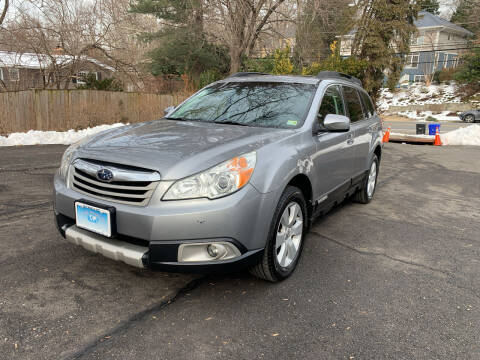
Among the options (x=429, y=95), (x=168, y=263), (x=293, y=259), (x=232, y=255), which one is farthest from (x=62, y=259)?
(x=429, y=95)

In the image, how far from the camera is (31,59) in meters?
15.5

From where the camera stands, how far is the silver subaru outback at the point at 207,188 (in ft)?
8.13

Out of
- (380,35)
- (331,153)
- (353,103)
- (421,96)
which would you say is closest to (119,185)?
(331,153)

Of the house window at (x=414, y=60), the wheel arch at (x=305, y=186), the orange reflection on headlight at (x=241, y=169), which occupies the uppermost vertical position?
the house window at (x=414, y=60)

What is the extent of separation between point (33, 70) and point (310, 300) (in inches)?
721

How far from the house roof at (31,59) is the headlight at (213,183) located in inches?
598

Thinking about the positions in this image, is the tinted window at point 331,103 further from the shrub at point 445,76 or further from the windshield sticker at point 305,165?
the shrub at point 445,76

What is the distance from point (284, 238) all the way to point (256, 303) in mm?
576

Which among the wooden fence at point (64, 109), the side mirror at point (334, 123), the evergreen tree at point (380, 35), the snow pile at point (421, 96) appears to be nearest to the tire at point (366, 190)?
the side mirror at point (334, 123)

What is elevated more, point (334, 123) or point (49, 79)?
point (49, 79)

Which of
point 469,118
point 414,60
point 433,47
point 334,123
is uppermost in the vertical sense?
point 433,47

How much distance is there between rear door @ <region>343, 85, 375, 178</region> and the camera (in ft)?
Result: 15.3

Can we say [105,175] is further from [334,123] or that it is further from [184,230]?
[334,123]

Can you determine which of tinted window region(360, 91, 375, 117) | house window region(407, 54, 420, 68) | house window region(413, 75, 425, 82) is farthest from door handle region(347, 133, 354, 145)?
house window region(407, 54, 420, 68)
